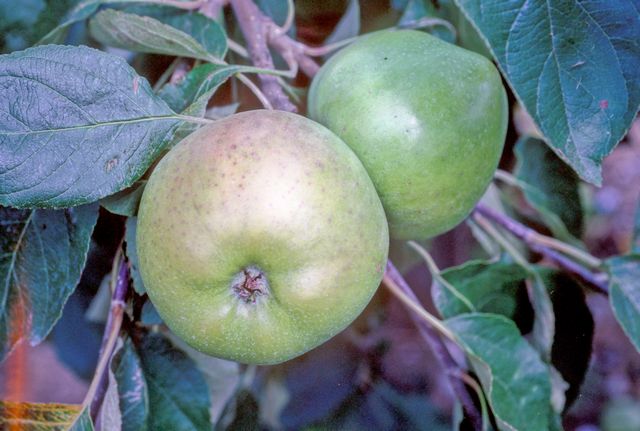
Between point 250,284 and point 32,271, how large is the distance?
36 cm

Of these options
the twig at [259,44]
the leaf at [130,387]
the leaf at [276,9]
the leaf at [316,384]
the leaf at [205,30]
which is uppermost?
the leaf at [205,30]

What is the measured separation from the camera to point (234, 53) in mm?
1015

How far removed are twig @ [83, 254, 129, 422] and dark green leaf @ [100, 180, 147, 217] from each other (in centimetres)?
11

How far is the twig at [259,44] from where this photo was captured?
77cm

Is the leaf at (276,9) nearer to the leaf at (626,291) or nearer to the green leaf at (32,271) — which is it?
the green leaf at (32,271)

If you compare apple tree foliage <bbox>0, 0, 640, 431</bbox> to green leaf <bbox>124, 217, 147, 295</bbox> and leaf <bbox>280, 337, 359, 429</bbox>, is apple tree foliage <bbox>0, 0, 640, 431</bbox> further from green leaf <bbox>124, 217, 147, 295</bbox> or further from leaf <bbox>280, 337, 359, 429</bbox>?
leaf <bbox>280, 337, 359, 429</bbox>

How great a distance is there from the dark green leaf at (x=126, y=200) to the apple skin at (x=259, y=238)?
89 millimetres

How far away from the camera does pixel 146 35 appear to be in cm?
81

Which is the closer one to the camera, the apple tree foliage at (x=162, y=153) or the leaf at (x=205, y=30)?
the apple tree foliage at (x=162, y=153)

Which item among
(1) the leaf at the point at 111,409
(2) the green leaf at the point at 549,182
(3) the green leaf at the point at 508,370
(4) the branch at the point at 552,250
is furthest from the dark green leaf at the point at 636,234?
(1) the leaf at the point at 111,409

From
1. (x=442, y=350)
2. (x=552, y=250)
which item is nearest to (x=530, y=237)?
(x=552, y=250)

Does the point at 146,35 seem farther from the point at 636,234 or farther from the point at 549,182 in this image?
the point at 636,234

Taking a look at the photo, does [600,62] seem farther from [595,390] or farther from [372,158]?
[595,390]

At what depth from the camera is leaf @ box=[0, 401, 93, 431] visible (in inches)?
29.6
